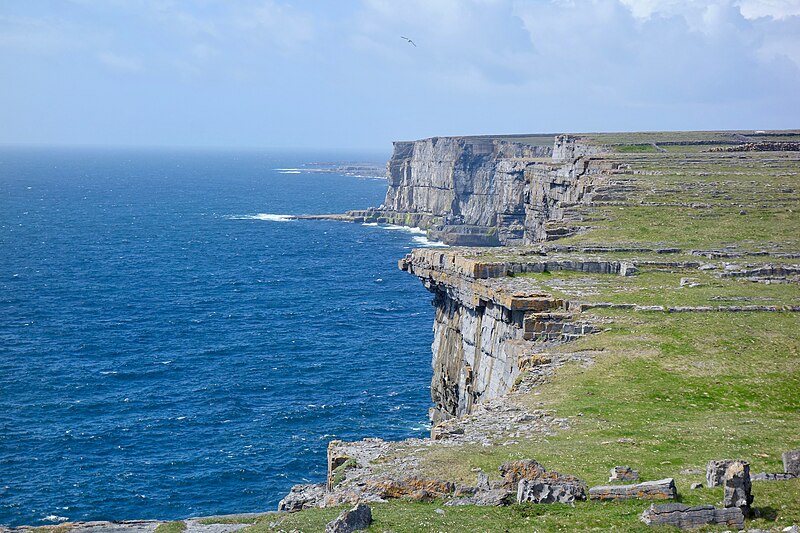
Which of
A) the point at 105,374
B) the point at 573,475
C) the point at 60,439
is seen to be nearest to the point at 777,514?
the point at 573,475

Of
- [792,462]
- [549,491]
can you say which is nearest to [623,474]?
[549,491]

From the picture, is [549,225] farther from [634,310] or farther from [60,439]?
[60,439]

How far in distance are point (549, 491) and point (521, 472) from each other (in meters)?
1.26

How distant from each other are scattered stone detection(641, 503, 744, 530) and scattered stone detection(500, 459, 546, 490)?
361cm

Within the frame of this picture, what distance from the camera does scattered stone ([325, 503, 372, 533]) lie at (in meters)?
19.9

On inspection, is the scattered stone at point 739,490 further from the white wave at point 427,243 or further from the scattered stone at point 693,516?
the white wave at point 427,243

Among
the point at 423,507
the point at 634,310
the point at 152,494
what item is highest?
the point at 634,310

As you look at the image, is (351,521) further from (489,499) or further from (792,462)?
(792,462)

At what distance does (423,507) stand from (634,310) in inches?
798

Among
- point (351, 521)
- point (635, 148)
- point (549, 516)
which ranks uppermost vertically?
point (635, 148)

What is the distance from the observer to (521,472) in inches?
870

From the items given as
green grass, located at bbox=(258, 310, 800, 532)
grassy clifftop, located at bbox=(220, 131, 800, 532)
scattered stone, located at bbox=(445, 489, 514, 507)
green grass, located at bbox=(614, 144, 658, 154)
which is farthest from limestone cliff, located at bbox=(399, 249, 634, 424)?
green grass, located at bbox=(614, 144, 658, 154)

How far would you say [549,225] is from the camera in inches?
2403

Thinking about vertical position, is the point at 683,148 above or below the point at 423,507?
above
